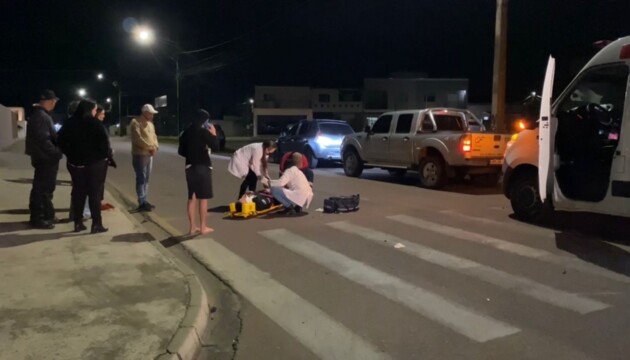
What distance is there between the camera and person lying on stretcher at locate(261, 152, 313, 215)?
988cm

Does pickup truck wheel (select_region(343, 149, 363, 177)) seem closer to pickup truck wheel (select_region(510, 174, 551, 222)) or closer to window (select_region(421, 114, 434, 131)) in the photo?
window (select_region(421, 114, 434, 131))

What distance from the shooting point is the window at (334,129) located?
2008cm

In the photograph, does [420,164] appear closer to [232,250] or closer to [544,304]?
[232,250]

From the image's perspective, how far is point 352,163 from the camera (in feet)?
56.4

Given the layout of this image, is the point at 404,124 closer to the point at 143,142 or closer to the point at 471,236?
the point at 471,236

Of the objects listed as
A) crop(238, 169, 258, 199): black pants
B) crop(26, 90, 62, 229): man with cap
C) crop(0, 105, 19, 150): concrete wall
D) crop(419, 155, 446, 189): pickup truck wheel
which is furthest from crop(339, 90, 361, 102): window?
crop(26, 90, 62, 229): man with cap

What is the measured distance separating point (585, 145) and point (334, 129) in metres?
12.5

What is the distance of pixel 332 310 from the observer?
5.44m

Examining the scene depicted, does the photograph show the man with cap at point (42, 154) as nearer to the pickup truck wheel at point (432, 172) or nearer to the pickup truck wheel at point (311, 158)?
the pickup truck wheel at point (432, 172)

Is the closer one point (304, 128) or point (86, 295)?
point (86, 295)

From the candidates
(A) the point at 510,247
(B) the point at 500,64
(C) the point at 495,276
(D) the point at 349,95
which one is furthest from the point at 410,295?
(D) the point at 349,95

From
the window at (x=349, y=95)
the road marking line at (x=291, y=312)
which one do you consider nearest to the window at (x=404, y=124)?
the road marking line at (x=291, y=312)

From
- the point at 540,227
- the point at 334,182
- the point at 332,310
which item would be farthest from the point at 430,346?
the point at 334,182

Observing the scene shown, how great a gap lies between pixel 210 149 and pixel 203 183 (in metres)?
0.54
